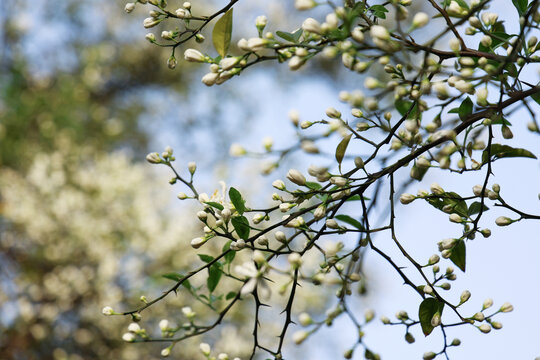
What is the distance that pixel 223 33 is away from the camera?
0.57 meters

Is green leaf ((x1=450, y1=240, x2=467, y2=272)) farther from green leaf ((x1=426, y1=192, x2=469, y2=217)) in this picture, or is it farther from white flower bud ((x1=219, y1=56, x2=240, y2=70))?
white flower bud ((x1=219, y1=56, x2=240, y2=70))

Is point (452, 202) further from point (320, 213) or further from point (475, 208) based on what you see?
point (320, 213)

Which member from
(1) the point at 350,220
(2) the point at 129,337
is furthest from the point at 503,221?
(2) the point at 129,337

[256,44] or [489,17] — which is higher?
[489,17]

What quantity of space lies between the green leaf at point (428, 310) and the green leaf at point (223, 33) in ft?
1.10

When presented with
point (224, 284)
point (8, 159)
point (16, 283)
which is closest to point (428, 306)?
point (224, 284)

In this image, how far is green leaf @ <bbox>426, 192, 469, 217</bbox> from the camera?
585 mm

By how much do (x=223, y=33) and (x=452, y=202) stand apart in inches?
11.9

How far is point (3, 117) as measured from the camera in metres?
3.43

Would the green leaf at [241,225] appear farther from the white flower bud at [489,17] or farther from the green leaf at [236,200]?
the white flower bud at [489,17]

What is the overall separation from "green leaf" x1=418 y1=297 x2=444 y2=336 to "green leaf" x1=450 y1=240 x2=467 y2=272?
53mm

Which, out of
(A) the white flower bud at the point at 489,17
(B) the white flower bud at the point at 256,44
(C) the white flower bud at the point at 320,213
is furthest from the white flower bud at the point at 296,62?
(A) the white flower bud at the point at 489,17

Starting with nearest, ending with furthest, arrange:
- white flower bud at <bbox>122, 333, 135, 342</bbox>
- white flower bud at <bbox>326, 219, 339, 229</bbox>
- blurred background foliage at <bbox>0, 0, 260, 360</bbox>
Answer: white flower bud at <bbox>326, 219, 339, 229</bbox>
white flower bud at <bbox>122, 333, 135, 342</bbox>
blurred background foliage at <bbox>0, 0, 260, 360</bbox>

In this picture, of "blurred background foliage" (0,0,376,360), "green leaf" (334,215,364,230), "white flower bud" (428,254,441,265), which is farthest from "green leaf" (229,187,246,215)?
"blurred background foliage" (0,0,376,360)
